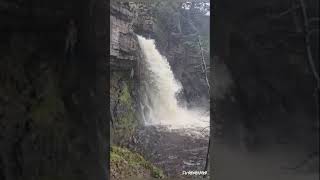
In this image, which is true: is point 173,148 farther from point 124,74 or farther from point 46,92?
point 46,92

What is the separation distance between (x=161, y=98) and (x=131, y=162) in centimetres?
78

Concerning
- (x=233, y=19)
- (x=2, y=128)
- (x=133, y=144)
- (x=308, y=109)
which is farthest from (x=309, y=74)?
(x=133, y=144)

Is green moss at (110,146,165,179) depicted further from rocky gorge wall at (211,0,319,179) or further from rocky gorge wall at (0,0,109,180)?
rocky gorge wall at (211,0,319,179)

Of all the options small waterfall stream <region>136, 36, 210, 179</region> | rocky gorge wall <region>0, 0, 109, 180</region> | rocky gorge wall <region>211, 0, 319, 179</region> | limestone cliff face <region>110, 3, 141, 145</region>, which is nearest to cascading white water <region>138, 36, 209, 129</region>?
small waterfall stream <region>136, 36, 210, 179</region>

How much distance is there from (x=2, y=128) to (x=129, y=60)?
8.41 ft

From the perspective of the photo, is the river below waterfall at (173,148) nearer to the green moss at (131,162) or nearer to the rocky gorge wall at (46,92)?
the green moss at (131,162)

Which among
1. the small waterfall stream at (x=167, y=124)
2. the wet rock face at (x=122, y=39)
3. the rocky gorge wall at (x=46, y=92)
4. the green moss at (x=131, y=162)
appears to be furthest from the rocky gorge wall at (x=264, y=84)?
the wet rock face at (x=122, y=39)

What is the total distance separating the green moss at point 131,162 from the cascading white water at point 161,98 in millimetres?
420

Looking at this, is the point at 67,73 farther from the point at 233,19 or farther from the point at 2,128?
the point at 233,19

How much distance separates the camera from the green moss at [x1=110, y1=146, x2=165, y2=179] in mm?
4879

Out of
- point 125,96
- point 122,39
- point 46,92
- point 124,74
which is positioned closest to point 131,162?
point 125,96

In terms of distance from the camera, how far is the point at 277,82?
2.33 metres

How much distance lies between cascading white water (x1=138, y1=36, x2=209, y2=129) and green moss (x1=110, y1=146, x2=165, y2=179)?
0.42 metres

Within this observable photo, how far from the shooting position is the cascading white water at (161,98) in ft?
15.5
